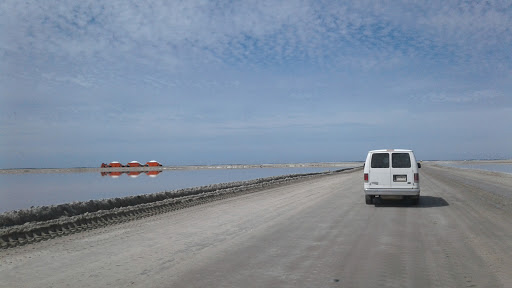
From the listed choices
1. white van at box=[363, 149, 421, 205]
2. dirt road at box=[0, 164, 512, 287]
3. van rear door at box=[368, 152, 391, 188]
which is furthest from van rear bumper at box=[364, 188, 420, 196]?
dirt road at box=[0, 164, 512, 287]

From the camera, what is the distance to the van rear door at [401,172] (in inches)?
583

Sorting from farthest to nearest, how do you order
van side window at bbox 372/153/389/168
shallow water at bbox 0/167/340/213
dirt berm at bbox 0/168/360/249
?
shallow water at bbox 0/167/340/213 → van side window at bbox 372/153/389/168 → dirt berm at bbox 0/168/360/249

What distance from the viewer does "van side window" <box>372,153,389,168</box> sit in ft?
49.6

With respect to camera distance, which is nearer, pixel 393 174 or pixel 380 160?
pixel 393 174

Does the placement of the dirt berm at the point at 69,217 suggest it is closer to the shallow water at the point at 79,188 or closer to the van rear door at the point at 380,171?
the shallow water at the point at 79,188

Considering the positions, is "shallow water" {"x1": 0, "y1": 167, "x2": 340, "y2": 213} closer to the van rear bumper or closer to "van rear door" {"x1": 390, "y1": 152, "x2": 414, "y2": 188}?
the van rear bumper

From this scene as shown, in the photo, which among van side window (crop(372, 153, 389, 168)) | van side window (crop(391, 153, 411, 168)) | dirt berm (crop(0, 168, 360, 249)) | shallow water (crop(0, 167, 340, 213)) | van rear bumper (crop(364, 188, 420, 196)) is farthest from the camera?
shallow water (crop(0, 167, 340, 213))

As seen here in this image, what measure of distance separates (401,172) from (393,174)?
296mm

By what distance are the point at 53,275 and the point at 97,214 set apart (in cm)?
736

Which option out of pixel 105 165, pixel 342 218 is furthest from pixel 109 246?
pixel 105 165

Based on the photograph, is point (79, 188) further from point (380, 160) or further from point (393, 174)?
point (393, 174)

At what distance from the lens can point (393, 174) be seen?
49.0 feet

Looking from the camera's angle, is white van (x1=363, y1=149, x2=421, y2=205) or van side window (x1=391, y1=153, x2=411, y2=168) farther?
van side window (x1=391, y1=153, x2=411, y2=168)

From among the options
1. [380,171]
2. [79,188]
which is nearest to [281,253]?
[380,171]
